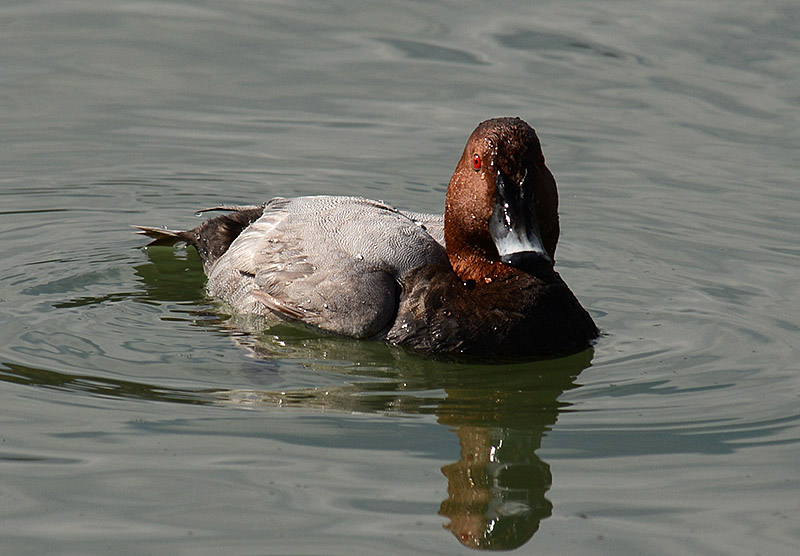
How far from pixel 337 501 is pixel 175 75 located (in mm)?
7201

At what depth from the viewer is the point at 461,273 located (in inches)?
253

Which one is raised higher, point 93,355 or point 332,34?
point 332,34

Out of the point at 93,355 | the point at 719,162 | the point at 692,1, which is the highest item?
the point at 692,1

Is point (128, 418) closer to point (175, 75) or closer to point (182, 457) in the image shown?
point (182, 457)

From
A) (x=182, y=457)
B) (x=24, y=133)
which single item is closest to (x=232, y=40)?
(x=24, y=133)

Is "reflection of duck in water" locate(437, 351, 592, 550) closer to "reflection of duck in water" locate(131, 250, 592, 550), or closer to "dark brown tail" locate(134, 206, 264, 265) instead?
"reflection of duck in water" locate(131, 250, 592, 550)

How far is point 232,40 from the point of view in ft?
37.5

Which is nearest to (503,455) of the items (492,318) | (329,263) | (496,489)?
(496,489)

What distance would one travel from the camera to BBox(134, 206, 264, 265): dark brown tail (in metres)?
7.48

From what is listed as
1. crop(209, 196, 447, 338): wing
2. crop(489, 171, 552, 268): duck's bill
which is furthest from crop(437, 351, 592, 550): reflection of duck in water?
crop(209, 196, 447, 338): wing

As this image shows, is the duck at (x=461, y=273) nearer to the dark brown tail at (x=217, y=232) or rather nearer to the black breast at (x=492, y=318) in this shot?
the black breast at (x=492, y=318)

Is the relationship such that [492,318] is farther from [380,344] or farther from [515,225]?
[380,344]

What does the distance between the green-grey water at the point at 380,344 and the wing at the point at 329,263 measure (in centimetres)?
16

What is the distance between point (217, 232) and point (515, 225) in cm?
229
